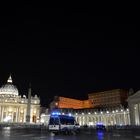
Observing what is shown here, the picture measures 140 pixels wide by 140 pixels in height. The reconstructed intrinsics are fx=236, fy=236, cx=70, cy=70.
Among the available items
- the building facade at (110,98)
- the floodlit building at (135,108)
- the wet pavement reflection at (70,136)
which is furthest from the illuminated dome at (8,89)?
the wet pavement reflection at (70,136)

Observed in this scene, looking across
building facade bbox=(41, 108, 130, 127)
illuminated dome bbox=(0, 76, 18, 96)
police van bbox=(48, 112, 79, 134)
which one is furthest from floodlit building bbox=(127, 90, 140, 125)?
illuminated dome bbox=(0, 76, 18, 96)

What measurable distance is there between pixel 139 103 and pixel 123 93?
68728 mm

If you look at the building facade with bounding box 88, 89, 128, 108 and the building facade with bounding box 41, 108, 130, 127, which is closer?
the building facade with bounding box 41, 108, 130, 127

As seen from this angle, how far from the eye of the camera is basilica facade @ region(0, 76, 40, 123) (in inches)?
6919

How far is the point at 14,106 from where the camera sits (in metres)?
182

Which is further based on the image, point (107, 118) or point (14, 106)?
point (14, 106)

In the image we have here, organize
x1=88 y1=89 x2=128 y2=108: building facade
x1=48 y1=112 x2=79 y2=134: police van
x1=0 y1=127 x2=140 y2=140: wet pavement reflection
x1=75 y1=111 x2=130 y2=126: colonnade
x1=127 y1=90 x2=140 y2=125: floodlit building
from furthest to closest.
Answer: x1=88 y1=89 x2=128 y2=108: building facade → x1=75 y1=111 x2=130 y2=126: colonnade → x1=127 y1=90 x2=140 y2=125: floodlit building → x1=48 y1=112 x2=79 y2=134: police van → x1=0 y1=127 x2=140 y2=140: wet pavement reflection

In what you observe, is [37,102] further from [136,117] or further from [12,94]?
[136,117]

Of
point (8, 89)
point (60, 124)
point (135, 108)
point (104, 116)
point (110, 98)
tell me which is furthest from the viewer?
point (8, 89)

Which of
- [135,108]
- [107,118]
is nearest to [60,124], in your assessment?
[135,108]

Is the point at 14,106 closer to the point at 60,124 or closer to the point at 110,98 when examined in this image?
the point at 110,98

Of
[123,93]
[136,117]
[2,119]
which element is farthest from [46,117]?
[136,117]

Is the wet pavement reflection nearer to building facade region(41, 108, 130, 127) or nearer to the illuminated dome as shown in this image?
building facade region(41, 108, 130, 127)

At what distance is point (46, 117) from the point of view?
17788 centimetres
